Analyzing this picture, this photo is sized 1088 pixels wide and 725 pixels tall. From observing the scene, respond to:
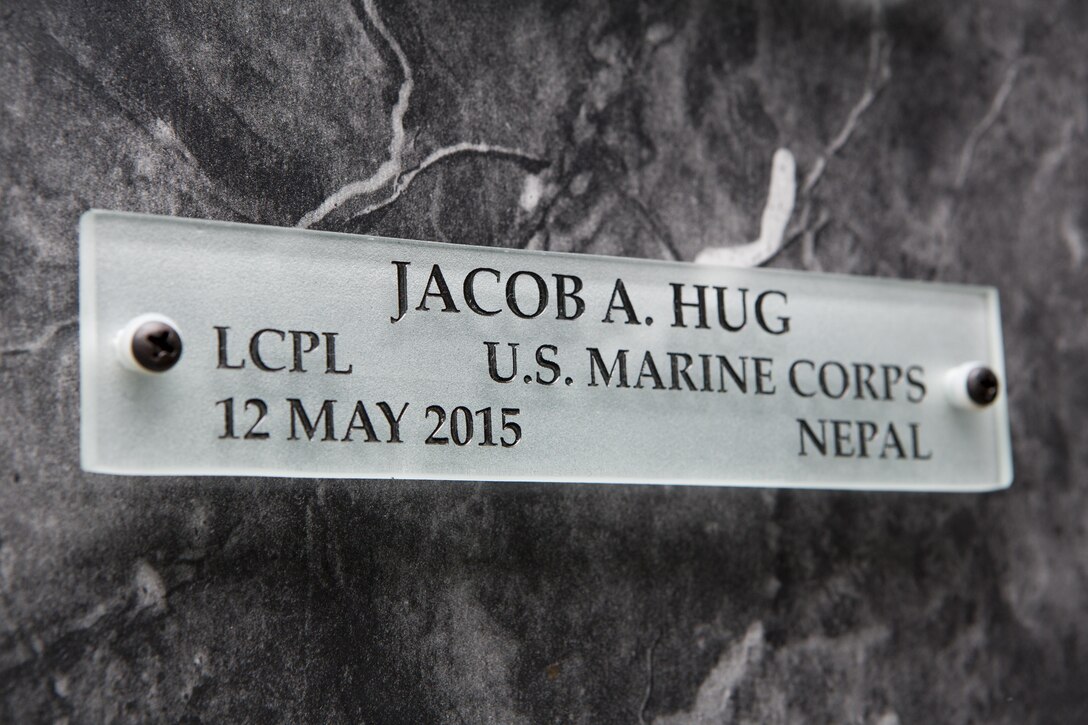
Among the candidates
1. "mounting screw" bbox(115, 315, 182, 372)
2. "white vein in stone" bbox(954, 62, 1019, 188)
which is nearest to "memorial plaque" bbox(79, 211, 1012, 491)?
"mounting screw" bbox(115, 315, 182, 372)

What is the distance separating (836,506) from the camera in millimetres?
999

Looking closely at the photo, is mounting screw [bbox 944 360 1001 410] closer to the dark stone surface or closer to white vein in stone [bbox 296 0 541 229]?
the dark stone surface

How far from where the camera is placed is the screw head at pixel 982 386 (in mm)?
966

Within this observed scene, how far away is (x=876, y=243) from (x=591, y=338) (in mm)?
315

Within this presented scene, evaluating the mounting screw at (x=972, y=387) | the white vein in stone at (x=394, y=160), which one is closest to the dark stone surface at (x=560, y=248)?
the white vein in stone at (x=394, y=160)

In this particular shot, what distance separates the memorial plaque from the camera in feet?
2.46

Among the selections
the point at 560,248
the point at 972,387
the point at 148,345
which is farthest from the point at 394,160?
the point at 972,387

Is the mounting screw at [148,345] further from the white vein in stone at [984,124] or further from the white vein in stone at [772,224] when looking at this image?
the white vein in stone at [984,124]

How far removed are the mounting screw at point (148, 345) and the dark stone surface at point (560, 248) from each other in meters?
0.07

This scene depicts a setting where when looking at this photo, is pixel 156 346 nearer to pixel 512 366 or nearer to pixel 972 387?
pixel 512 366

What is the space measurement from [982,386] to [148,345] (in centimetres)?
60

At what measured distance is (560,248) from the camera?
939mm

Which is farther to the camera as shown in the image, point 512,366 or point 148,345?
point 512,366

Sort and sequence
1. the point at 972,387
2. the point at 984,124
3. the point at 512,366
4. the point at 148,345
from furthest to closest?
the point at 984,124 → the point at 972,387 → the point at 512,366 → the point at 148,345
